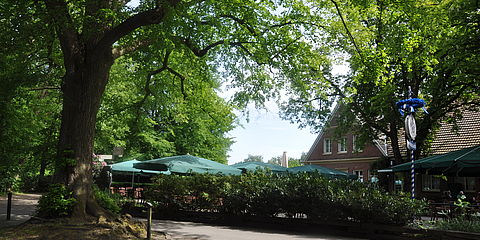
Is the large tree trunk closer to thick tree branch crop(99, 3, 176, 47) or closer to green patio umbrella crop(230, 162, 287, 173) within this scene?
thick tree branch crop(99, 3, 176, 47)

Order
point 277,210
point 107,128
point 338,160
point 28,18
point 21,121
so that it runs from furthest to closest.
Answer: point 338,160
point 107,128
point 21,121
point 277,210
point 28,18

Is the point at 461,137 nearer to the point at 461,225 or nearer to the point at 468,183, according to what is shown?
the point at 468,183

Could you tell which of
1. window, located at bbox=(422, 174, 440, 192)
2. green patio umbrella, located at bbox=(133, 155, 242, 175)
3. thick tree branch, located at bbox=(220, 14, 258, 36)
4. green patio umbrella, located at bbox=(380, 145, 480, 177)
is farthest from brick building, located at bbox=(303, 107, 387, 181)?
thick tree branch, located at bbox=(220, 14, 258, 36)

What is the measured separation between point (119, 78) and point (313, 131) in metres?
13.2

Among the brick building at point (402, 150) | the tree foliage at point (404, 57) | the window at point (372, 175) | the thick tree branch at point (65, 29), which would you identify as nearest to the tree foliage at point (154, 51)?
the thick tree branch at point (65, 29)

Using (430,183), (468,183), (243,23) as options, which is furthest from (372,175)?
(243,23)

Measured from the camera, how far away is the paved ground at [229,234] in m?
11.4

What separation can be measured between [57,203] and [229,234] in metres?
4.69

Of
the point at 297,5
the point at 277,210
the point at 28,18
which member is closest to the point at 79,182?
the point at 28,18

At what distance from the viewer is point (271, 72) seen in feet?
50.1

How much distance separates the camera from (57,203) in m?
10.2

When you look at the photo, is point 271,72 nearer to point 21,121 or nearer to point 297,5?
point 297,5

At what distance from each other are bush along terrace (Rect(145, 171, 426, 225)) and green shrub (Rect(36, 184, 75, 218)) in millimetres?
5907

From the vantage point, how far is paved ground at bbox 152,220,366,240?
1140 centimetres
